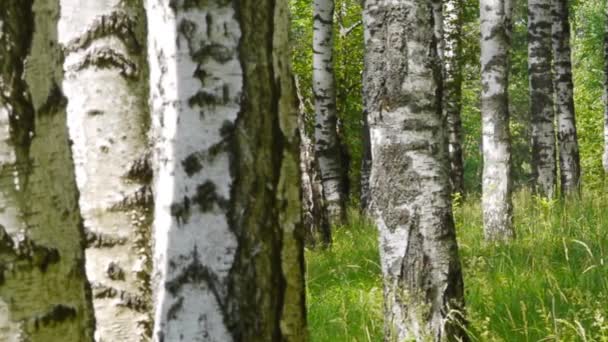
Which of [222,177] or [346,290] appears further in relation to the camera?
[346,290]

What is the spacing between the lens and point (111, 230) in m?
2.69

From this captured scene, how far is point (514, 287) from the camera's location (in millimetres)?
4637

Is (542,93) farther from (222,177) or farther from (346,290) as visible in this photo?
(222,177)

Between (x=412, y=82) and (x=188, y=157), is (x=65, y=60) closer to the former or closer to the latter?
(x=188, y=157)

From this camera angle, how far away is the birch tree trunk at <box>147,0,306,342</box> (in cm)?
185

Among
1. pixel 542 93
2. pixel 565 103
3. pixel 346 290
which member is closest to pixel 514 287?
pixel 346 290

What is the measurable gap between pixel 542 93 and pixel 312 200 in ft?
20.1

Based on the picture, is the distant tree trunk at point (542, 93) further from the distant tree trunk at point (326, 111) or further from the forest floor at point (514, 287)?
the forest floor at point (514, 287)

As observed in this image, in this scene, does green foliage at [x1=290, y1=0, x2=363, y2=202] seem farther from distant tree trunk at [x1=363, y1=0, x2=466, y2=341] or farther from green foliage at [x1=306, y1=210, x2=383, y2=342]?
distant tree trunk at [x1=363, y1=0, x2=466, y2=341]

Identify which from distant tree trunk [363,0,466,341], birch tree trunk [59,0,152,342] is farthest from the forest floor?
birch tree trunk [59,0,152,342]

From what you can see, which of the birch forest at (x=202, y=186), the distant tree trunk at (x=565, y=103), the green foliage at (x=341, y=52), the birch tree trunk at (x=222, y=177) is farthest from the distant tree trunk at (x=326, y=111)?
the birch tree trunk at (x=222, y=177)

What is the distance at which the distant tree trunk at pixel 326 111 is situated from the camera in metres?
12.3

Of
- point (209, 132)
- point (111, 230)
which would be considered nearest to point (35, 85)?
point (209, 132)

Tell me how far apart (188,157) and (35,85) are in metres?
0.59
